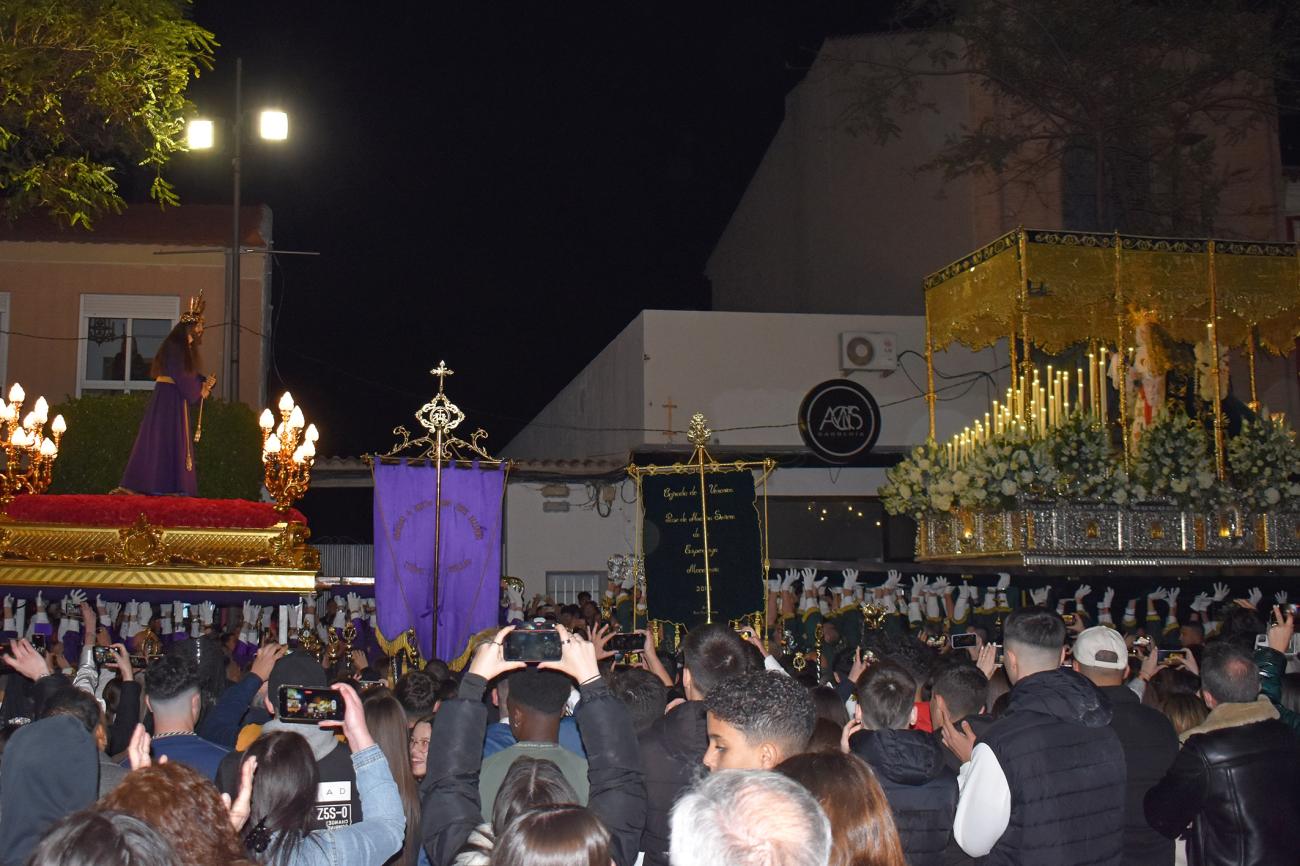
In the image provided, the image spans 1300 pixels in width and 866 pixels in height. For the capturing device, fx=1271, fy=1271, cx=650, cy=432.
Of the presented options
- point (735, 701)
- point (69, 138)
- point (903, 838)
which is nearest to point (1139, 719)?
point (903, 838)

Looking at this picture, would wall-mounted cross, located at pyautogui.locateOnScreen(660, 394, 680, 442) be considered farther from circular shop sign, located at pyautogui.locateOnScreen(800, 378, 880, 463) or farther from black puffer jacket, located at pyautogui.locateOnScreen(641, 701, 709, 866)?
black puffer jacket, located at pyautogui.locateOnScreen(641, 701, 709, 866)

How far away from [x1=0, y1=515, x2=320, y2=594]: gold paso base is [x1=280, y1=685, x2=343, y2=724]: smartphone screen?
910 centimetres

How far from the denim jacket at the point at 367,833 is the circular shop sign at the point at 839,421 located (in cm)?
1589

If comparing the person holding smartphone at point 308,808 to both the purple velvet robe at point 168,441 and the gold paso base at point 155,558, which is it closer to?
the gold paso base at point 155,558

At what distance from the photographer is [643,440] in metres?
19.6

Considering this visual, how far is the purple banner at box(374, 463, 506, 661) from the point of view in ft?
34.4

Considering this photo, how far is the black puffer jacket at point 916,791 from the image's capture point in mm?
4137

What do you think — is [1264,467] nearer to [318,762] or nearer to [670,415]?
[670,415]

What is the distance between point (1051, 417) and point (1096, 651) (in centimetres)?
686

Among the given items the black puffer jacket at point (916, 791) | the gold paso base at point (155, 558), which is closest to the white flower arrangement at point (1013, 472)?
the gold paso base at point (155, 558)

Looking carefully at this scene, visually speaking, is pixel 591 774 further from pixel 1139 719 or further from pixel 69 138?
pixel 69 138

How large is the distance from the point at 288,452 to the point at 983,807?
994 cm

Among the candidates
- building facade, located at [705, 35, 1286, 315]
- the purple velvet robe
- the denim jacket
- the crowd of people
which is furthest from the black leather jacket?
building facade, located at [705, 35, 1286, 315]

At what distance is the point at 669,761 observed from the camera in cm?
446
